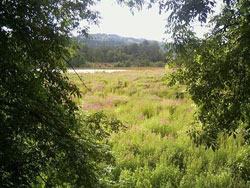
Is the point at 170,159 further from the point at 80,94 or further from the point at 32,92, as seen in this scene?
the point at 32,92

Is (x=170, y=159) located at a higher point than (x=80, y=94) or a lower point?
lower

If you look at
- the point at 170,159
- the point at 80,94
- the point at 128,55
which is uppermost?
the point at 128,55

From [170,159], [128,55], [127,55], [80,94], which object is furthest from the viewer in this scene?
[127,55]

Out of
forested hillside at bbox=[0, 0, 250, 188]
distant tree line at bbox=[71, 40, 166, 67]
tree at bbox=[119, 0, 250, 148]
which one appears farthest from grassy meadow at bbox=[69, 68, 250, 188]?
distant tree line at bbox=[71, 40, 166, 67]

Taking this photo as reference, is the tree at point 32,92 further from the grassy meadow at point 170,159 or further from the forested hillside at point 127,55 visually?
the forested hillside at point 127,55

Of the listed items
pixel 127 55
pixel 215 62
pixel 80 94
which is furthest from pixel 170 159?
pixel 127 55

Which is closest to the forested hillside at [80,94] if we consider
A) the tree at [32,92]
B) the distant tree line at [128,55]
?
the tree at [32,92]

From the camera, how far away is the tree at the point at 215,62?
2164 millimetres

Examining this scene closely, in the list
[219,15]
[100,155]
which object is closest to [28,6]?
[100,155]

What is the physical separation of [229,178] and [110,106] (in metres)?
6.42

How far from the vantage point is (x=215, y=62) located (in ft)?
7.80

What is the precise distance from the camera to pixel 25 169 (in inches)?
68.0

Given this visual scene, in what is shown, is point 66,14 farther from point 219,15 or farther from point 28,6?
point 219,15

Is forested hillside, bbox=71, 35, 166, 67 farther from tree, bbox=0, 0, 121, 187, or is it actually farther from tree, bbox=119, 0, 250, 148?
tree, bbox=0, 0, 121, 187
